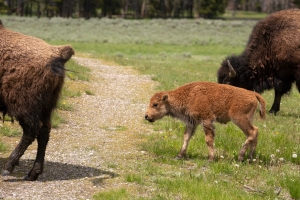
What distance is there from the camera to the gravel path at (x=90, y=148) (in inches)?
285

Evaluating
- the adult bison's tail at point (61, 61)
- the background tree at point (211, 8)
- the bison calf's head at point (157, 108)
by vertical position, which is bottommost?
the background tree at point (211, 8)

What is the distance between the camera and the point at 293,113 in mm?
13992

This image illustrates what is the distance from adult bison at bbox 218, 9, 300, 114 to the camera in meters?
13.4

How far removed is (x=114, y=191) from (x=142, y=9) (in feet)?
269

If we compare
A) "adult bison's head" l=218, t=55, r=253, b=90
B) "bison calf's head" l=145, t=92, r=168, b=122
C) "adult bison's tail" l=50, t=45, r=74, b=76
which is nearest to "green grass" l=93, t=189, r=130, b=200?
"adult bison's tail" l=50, t=45, r=74, b=76

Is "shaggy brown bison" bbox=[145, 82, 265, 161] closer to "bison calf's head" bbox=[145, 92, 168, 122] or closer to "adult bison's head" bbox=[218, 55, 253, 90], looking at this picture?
"bison calf's head" bbox=[145, 92, 168, 122]

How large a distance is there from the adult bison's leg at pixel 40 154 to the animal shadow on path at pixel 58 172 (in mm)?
135

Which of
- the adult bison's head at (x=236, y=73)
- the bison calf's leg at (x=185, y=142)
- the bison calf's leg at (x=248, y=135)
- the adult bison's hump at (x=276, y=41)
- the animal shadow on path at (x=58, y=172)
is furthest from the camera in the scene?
the adult bison's head at (x=236, y=73)

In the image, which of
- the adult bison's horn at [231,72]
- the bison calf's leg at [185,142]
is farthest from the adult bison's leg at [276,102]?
the bison calf's leg at [185,142]

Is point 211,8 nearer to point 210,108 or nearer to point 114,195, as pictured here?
point 210,108

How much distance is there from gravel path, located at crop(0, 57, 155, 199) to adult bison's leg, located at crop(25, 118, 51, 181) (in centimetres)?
12

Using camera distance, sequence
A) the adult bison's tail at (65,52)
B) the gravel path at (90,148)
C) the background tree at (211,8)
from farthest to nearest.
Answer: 1. the background tree at (211,8)
2. the adult bison's tail at (65,52)
3. the gravel path at (90,148)

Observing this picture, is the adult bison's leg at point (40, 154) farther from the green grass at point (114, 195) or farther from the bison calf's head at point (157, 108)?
the bison calf's head at point (157, 108)

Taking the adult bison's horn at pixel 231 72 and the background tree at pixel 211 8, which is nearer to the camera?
the adult bison's horn at pixel 231 72
